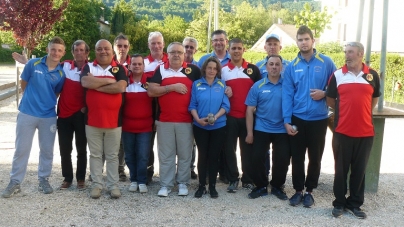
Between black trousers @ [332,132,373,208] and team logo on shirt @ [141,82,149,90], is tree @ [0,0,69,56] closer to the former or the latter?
team logo on shirt @ [141,82,149,90]

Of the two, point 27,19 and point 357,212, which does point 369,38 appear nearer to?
point 357,212

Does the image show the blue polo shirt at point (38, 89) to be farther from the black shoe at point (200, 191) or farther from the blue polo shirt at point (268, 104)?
the blue polo shirt at point (268, 104)

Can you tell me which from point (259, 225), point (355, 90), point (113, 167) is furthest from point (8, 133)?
point (355, 90)

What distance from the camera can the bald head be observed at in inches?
224

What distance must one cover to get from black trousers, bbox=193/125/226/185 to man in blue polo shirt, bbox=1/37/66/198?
1802 mm

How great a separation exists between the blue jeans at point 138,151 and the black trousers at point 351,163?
2.35 m

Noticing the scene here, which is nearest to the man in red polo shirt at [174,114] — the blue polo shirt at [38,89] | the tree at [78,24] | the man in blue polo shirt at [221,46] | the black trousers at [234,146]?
the black trousers at [234,146]

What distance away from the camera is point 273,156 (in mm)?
5852

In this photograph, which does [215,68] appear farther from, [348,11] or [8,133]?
[348,11]

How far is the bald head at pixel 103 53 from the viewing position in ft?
18.7

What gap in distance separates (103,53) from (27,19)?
11359 mm

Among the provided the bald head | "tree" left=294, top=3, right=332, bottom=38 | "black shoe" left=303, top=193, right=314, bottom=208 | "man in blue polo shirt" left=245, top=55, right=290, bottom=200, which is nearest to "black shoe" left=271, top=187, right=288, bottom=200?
"man in blue polo shirt" left=245, top=55, right=290, bottom=200

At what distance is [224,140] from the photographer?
600 cm

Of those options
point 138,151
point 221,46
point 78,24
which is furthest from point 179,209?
point 78,24
